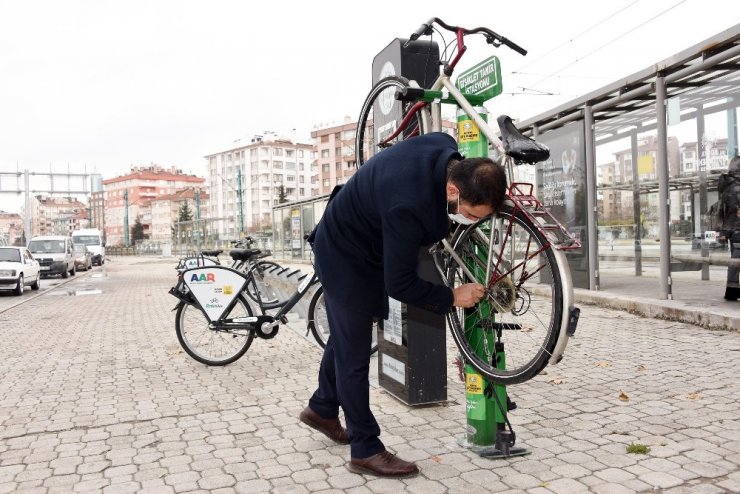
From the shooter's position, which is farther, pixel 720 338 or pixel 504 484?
pixel 720 338

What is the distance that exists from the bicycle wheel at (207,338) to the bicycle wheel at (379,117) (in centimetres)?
208

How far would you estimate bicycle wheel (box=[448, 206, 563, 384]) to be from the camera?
2.77 m

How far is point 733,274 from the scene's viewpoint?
8.73 m

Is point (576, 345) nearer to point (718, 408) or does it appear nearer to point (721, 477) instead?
point (718, 408)

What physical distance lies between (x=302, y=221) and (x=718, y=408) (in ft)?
88.5

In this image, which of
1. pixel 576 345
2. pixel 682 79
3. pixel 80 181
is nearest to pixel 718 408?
pixel 576 345

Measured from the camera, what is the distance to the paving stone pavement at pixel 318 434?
3.23 m

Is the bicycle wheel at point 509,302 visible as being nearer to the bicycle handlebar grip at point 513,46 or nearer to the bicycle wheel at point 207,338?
the bicycle handlebar grip at point 513,46

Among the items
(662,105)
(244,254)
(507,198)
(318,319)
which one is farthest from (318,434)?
(662,105)

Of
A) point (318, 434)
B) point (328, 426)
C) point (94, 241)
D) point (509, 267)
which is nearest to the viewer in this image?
point (509, 267)

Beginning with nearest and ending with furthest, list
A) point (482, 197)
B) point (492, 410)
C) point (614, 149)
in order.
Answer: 1. point (482, 197)
2. point (492, 410)
3. point (614, 149)

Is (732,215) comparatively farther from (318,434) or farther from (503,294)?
(318,434)

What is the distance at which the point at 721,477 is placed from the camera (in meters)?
3.10

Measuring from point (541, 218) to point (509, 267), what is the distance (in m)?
0.32
